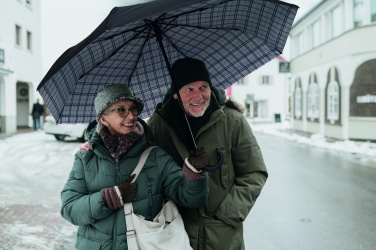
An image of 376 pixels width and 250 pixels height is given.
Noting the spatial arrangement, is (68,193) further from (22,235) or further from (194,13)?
(22,235)

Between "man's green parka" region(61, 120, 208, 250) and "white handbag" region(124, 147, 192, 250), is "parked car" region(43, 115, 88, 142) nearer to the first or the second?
"man's green parka" region(61, 120, 208, 250)

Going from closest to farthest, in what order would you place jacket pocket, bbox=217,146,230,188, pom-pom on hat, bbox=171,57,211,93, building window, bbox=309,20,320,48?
jacket pocket, bbox=217,146,230,188 < pom-pom on hat, bbox=171,57,211,93 < building window, bbox=309,20,320,48

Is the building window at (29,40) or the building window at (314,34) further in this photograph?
the building window at (29,40)

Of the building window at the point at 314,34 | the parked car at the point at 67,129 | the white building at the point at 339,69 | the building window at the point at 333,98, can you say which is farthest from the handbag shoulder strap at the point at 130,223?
the building window at the point at 314,34

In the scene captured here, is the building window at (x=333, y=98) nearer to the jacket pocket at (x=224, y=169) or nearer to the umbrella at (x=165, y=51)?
the umbrella at (x=165, y=51)

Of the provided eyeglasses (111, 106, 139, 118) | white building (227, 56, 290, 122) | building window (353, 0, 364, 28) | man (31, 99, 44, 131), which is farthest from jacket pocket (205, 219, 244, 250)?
white building (227, 56, 290, 122)

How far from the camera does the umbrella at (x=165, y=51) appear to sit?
259 centimetres

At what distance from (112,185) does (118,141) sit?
0.83 feet

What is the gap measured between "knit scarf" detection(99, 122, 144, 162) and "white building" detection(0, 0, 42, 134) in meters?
21.3

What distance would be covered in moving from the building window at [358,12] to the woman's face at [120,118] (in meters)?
18.8

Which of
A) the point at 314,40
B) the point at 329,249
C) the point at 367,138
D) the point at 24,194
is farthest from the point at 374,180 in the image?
the point at 314,40

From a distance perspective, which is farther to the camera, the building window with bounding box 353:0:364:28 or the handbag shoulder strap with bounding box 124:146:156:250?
the building window with bounding box 353:0:364:28

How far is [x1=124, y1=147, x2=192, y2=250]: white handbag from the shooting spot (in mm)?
2031

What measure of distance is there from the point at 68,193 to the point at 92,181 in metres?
0.15
